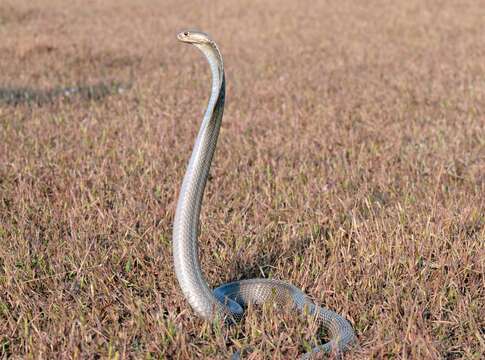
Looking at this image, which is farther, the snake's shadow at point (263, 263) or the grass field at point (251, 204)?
the snake's shadow at point (263, 263)

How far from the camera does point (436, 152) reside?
5262 millimetres

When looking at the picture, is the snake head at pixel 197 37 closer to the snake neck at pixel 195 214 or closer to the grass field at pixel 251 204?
the snake neck at pixel 195 214

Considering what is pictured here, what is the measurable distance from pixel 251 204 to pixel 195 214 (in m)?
1.56

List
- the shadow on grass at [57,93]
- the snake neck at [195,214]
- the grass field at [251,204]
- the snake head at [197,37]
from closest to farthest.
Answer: the snake head at [197,37] → the snake neck at [195,214] → the grass field at [251,204] → the shadow on grass at [57,93]

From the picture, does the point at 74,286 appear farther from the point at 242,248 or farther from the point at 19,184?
the point at 19,184

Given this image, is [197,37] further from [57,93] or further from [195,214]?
[57,93]

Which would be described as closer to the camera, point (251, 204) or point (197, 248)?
point (197, 248)

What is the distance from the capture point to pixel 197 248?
267 centimetres

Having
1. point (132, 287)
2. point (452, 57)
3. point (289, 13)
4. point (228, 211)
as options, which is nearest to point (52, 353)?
point (132, 287)

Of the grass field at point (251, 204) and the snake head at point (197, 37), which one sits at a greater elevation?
the snake head at point (197, 37)

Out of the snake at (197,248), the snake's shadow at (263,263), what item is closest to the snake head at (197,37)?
the snake at (197,248)

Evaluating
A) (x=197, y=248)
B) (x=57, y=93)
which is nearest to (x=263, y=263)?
(x=197, y=248)

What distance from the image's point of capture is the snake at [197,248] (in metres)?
2.42

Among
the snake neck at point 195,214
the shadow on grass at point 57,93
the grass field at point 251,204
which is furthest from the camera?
the shadow on grass at point 57,93
